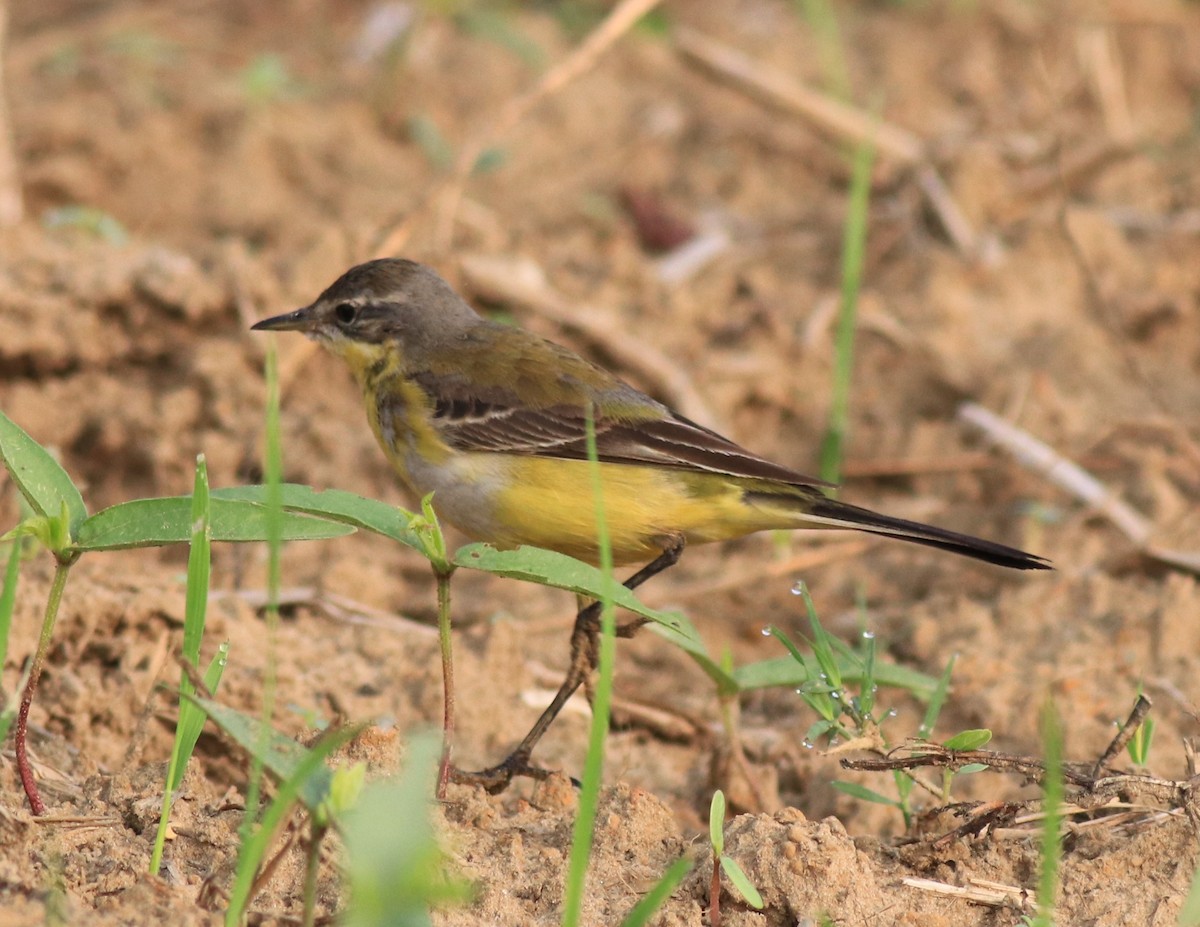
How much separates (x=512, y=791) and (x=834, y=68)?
5511mm

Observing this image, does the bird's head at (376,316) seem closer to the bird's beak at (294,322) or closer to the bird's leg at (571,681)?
the bird's beak at (294,322)

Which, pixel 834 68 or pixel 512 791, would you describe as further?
pixel 834 68

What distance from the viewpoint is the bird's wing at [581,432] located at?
5.45 metres

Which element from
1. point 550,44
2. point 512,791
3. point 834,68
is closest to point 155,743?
point 512,791

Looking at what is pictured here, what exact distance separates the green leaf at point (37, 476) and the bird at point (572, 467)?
1.78 metres

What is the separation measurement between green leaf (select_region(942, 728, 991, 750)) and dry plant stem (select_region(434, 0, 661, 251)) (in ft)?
14.9

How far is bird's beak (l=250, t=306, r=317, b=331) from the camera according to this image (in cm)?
620

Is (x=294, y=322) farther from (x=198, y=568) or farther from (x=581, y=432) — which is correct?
(x=198, y=568)

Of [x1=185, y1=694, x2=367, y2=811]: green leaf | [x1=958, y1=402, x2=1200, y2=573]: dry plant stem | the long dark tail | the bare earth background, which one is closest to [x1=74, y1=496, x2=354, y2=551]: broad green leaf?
[x1=185, y1=694, x2=367, y2=811]: green leaf

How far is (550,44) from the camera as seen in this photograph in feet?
33.6

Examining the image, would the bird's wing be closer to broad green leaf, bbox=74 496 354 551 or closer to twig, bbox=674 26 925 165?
broad green leaf, bbox=74 496 354 551

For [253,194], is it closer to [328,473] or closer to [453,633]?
[328,473]

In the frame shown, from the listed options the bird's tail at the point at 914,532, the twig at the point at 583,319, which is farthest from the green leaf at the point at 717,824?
the twig at the point at 583,319

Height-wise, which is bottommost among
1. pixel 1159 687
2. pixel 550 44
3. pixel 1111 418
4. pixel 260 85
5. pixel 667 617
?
pixel 1159 687
